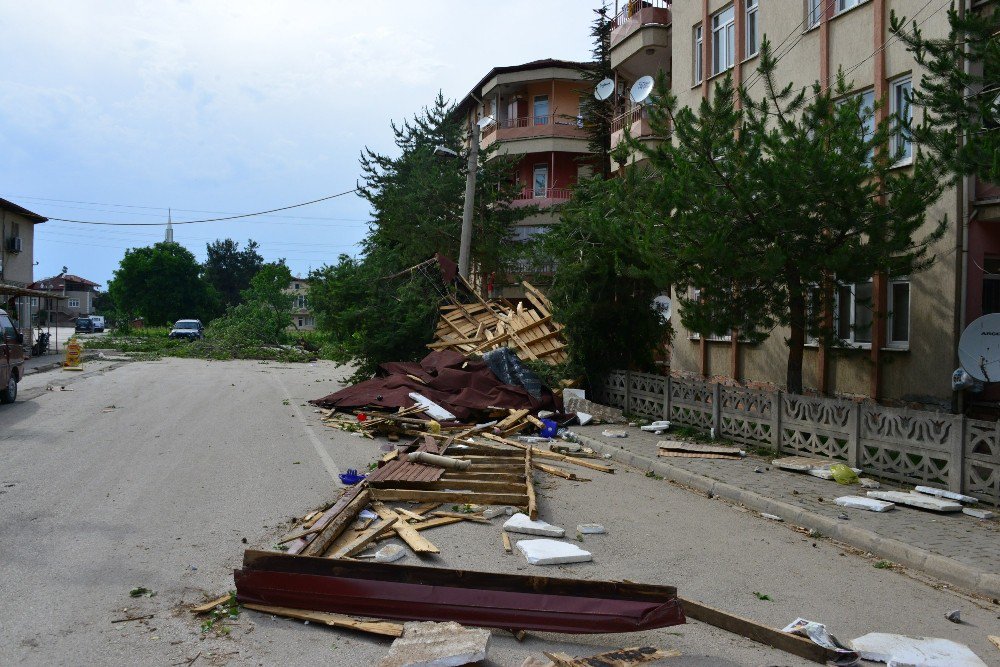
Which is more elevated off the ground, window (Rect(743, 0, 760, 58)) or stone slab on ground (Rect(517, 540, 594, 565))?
window (Rect(743, 0, 760, 58))

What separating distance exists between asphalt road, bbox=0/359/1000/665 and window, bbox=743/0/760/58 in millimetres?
13765

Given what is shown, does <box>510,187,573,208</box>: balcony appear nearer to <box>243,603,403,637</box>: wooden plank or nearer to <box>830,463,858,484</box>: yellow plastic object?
<box>830,463,858,484</box>: yellow plastic object

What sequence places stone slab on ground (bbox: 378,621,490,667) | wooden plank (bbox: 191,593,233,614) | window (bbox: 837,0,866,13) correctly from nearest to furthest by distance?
stone slab on ground (bbox: 378,621,490,667) → wooden plank (bbox: 191,593,233,614) → window (bbox: 837,0,866,13)

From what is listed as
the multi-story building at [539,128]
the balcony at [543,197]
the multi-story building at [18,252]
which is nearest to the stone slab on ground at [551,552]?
the multi-story building at [539,128]

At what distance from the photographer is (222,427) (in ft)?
47.1

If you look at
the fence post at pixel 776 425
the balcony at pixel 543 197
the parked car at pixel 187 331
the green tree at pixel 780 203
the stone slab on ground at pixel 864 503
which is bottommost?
the stone slab on ground at pixel 864 503

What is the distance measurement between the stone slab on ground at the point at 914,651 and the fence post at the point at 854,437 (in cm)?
589

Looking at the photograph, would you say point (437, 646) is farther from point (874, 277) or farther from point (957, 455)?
point (874, 277)

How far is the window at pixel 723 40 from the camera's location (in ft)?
68.3

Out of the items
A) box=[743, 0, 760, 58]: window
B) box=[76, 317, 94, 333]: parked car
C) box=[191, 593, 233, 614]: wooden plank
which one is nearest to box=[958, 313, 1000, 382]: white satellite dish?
box=[743, 0, 760, 58]: window

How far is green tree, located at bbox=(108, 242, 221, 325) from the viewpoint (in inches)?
3514

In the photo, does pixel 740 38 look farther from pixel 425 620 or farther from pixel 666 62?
pixel 425 620

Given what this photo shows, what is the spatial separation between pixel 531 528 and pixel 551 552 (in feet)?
2.73

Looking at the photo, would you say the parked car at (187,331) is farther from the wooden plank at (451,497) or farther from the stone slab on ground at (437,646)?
the stone slab on ground at (437,646)
